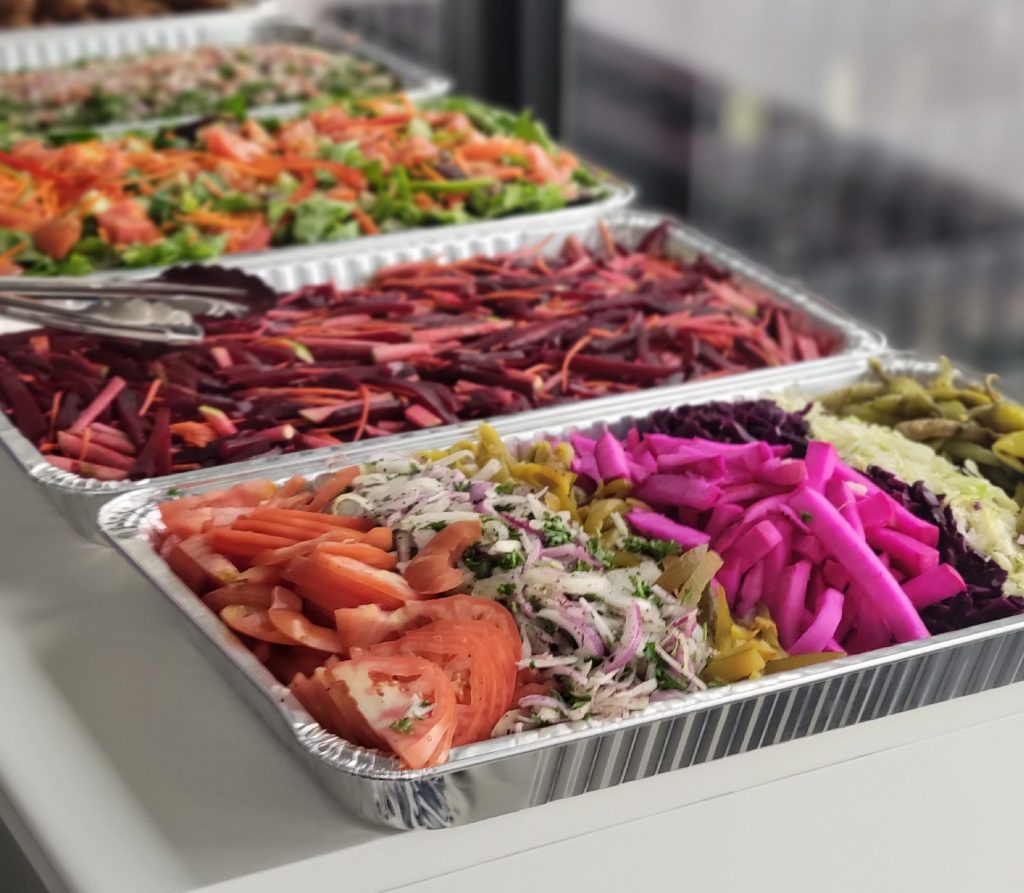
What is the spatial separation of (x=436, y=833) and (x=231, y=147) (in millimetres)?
1804

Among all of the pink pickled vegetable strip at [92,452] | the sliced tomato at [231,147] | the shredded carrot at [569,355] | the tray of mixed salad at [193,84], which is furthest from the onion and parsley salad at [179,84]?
the pink pickled vegetable strip at [92,452]

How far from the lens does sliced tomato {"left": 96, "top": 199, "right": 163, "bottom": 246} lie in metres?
2.39

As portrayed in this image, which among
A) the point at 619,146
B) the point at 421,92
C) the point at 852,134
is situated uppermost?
the point at 421,92

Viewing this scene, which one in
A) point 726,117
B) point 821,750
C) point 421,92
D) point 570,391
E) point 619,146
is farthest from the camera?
point 619,146

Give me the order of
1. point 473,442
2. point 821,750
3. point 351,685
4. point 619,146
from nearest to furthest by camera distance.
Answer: point 351,685 → point 821,750 → point 473,442 → point 619,146

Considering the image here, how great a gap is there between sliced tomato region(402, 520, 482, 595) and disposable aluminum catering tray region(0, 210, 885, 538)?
377 millimetres

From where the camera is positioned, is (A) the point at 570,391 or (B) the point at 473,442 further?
(A) the point at 570,391

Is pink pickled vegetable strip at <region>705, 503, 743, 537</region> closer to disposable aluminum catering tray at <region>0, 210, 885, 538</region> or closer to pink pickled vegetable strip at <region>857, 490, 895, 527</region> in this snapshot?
pink pickled vegetable strip at <region>857, 490, 895, 527</region>

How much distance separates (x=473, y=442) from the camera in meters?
1.72

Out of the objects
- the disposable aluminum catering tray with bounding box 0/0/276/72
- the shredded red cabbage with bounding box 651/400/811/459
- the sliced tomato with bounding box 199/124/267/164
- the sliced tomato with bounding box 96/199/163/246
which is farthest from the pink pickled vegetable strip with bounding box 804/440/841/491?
the disposable aluminum catering tray with bounding box 0/0/276/72

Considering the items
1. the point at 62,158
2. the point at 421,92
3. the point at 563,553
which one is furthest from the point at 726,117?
the point at 563,553

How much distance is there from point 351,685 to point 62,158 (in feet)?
5.77

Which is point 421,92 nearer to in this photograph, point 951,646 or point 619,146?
point 619,146

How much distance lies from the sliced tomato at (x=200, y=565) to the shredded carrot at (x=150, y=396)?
425 millimetres
